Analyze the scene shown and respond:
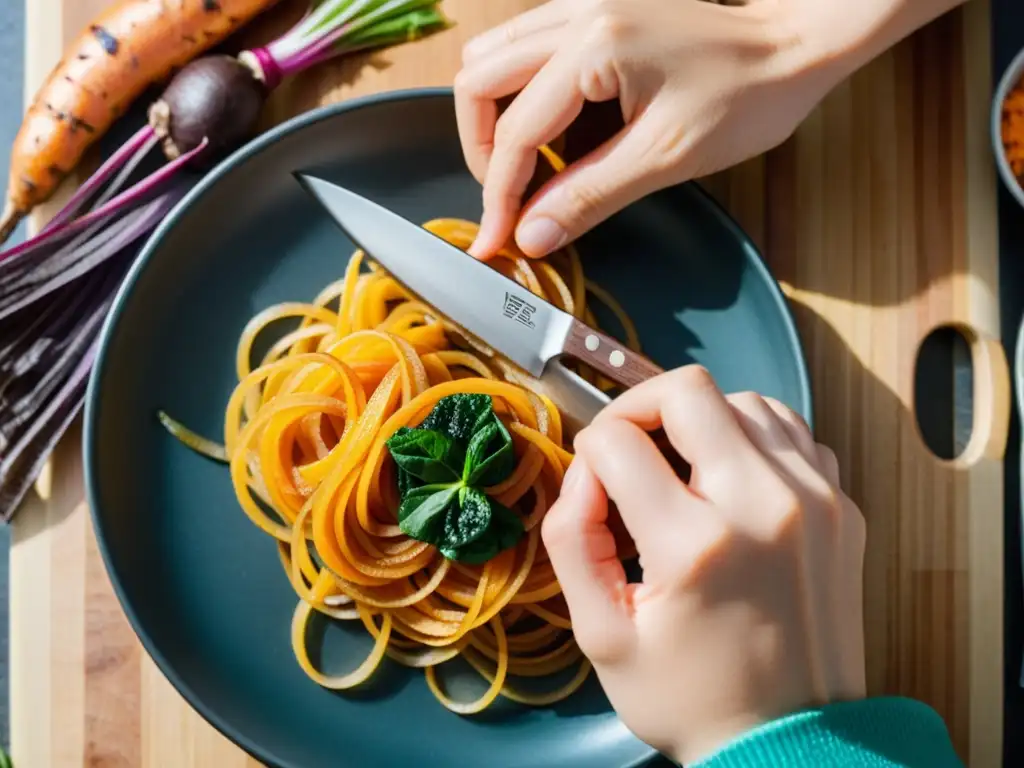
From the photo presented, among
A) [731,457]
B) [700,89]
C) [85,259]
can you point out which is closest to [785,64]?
[700,89]

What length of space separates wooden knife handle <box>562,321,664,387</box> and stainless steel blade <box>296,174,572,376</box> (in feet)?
0.06

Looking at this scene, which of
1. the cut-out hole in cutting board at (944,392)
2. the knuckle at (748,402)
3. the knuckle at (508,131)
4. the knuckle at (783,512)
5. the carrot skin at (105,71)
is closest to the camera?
the knuckle at (783,512)

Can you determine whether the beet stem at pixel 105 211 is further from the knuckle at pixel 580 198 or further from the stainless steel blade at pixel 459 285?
the knuckle at pixel 580 198

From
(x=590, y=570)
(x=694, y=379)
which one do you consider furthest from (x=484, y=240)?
(x=590, y=570)

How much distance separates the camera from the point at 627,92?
49.9 inches

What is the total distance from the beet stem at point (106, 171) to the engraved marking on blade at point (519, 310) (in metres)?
0.67

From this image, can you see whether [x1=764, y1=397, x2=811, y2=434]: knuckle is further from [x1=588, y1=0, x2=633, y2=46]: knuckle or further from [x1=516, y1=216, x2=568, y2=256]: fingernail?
[x1=588, y1=0, x2=633, y2=46]: knuckle

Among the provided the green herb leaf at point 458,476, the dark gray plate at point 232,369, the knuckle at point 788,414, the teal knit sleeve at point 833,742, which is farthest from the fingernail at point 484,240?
the teal knit sleeve at point 833,742

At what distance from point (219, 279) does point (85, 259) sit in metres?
0.23

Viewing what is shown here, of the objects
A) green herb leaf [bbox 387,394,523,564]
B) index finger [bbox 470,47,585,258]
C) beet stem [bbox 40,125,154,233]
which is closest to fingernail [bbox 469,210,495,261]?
index finger [bbox 470,47,585,258]

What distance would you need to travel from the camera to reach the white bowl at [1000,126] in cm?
142

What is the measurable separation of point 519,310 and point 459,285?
0.33 ft

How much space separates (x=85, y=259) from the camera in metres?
1.45

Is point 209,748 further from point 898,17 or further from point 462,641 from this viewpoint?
point 898,17
